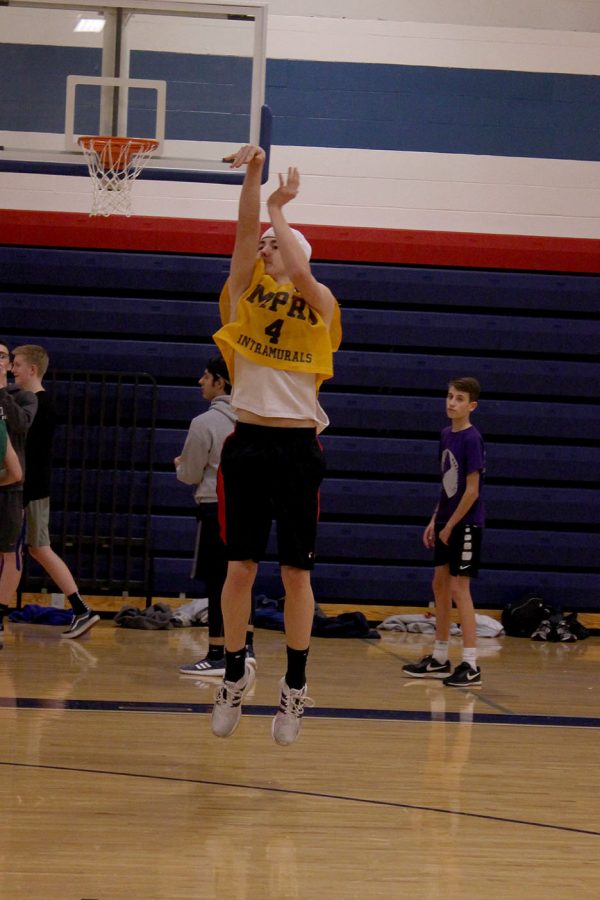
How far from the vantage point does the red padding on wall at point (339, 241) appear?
399 inches

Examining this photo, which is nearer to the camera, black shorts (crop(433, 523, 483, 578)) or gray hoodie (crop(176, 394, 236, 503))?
gray hoodie (crop(176, 394, 236, 503))

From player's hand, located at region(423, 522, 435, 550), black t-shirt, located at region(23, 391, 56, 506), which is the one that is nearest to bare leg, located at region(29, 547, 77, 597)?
black t-shirt, located at region(23, 391, 56, 506)

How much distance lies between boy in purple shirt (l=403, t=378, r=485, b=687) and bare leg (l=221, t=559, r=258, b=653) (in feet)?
9.14

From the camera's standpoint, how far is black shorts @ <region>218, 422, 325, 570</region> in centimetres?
455

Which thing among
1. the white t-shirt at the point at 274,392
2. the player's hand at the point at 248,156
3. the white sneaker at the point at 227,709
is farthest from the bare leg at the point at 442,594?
the player's hand at the point at 248,156

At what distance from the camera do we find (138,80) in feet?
24.0

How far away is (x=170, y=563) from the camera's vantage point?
10.1 meters

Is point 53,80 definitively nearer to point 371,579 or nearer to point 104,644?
point 104,644

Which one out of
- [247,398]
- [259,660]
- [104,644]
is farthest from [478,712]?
[104,644]

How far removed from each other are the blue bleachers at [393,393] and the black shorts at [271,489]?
221 inches

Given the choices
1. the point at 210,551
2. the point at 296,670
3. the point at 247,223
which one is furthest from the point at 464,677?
the point at 247,223

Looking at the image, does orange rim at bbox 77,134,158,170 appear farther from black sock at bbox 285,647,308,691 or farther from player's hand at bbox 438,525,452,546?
black sock at bbox 285,647,308,691

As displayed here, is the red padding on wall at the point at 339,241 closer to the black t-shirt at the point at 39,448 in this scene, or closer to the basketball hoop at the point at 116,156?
the black t-shirt at the point at 39,448

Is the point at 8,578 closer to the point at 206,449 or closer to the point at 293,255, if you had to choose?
the point at 206,449
